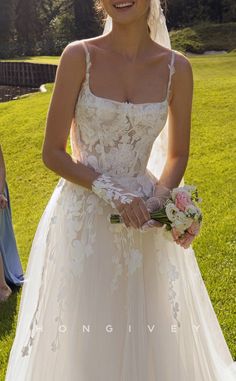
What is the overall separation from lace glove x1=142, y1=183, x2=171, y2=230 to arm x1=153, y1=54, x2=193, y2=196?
0.14 feet

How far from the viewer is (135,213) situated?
2.16 meters

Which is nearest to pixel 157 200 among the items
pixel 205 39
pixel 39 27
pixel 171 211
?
pixel 171 211

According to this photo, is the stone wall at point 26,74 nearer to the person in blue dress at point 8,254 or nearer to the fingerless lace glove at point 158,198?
the person in blue dress at point 8,254

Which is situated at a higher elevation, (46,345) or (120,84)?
(120,84)

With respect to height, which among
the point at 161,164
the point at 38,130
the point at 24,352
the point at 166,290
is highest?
the point at 161,164

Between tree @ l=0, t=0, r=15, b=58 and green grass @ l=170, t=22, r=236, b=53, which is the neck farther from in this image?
tree @ l=0, t=0, r=15, b=58

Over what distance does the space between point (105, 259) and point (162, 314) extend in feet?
1.24

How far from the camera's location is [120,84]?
92.4 inches

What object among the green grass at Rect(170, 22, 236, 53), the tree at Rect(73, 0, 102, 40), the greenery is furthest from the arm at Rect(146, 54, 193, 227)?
the tree at Rect(73, 0, 102, 40)

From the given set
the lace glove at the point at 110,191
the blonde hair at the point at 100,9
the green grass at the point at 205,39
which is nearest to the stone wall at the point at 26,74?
the green grass at the point at 205,39

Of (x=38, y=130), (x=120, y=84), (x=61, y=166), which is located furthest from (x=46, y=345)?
(x=38, y=130)

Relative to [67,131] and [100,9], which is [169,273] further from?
[100,9]

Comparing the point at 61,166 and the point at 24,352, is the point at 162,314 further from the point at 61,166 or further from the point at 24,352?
the point at 61,166

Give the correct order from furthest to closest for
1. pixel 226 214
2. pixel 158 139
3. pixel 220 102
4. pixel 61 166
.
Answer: pixel 220 102 < pixel 226 214 < pixel 158 139 < pixel 61 166
